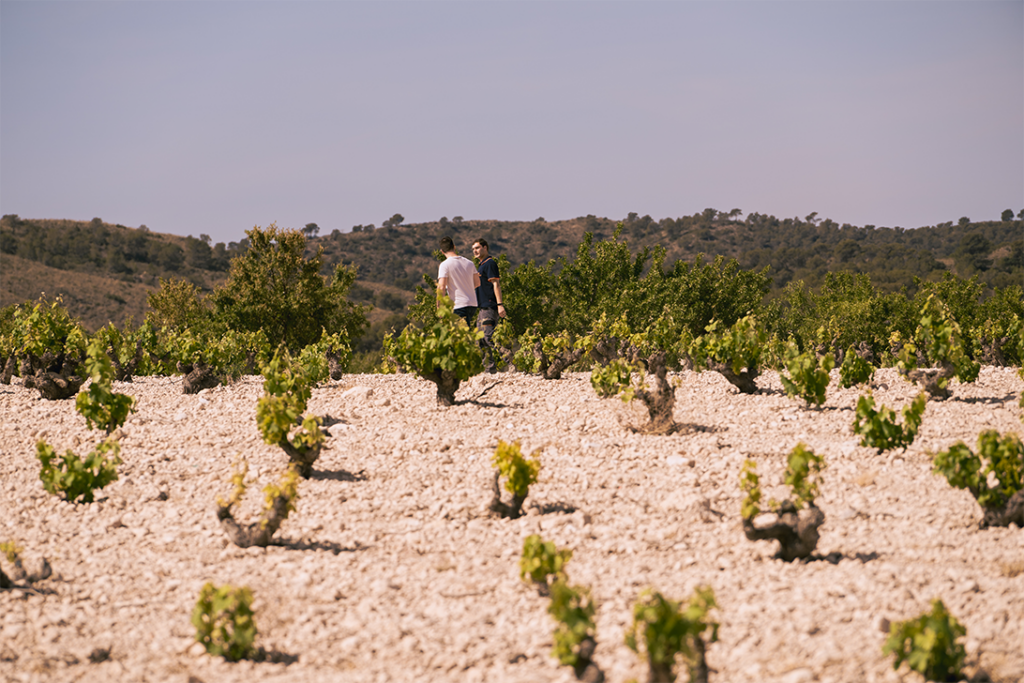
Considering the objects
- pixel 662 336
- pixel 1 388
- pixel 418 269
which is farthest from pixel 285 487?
pixel 418 269

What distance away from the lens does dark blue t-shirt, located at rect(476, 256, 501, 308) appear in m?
12.9

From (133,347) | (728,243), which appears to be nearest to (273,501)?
(133,347)

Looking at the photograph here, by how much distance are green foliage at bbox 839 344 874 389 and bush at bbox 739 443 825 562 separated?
613cm

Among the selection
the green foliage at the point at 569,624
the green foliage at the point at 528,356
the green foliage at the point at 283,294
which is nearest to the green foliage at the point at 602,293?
the green foliage at the point at 283,294

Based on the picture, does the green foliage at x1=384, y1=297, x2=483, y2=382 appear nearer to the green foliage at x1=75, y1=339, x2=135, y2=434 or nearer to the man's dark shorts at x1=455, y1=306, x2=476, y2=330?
the man's dark shorts at x1=455, y1=306, x2=476, y2=330

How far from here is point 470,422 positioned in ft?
33.0

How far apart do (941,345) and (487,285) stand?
6.76 meters

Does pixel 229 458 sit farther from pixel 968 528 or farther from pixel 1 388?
pixel 1 388

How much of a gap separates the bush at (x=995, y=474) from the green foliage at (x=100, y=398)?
7.86m

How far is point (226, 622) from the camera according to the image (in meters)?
4.44

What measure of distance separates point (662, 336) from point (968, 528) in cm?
694

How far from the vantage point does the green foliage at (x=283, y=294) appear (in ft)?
122

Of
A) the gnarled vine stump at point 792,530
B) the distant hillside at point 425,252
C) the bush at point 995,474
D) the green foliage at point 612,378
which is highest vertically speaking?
the distant hillside at point 425,252

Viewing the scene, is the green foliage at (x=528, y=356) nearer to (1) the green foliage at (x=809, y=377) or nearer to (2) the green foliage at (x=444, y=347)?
(2) the green foliage at (x=444, y=347)
